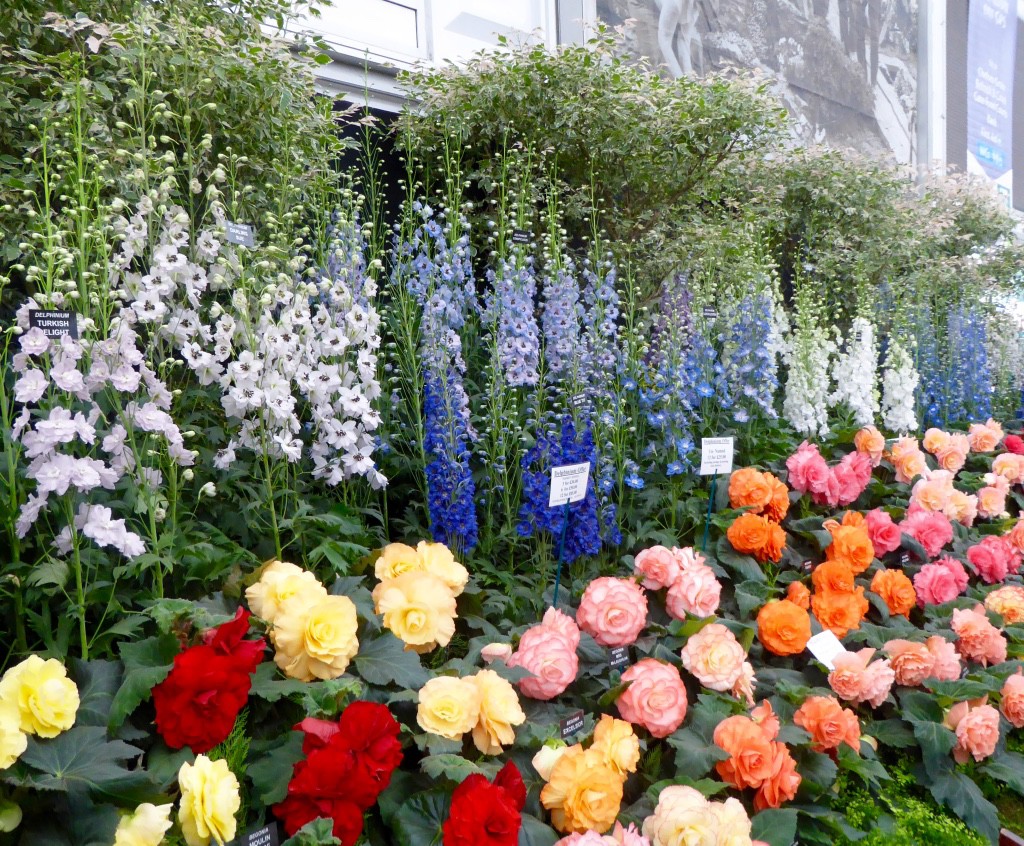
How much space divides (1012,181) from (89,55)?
1608 centimetres

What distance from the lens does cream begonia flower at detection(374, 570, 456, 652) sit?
5.63 feet

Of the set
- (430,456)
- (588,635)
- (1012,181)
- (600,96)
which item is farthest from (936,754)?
(1012,181)

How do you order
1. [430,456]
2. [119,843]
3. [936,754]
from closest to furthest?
1. [119,843]
2. [936,754]
3. [430,456]

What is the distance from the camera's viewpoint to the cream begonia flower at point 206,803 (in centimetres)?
116

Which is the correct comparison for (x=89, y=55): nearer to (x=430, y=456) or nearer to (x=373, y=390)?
(x=373, y=390)

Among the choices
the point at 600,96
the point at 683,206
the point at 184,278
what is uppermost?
the point at 600,96

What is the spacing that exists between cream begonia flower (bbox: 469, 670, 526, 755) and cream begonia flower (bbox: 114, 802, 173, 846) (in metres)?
0.56

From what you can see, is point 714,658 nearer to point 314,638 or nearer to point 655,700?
point 655,700

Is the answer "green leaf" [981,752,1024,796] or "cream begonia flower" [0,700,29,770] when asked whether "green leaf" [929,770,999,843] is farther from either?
"cream begonia flower" [0,700,29,770]

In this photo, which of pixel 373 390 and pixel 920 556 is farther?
pixel 920 556

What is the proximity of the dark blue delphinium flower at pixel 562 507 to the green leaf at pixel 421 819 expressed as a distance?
120 centimetres

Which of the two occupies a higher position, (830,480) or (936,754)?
(830,480)

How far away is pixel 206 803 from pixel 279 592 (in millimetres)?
482

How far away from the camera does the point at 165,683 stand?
4.33 ft
